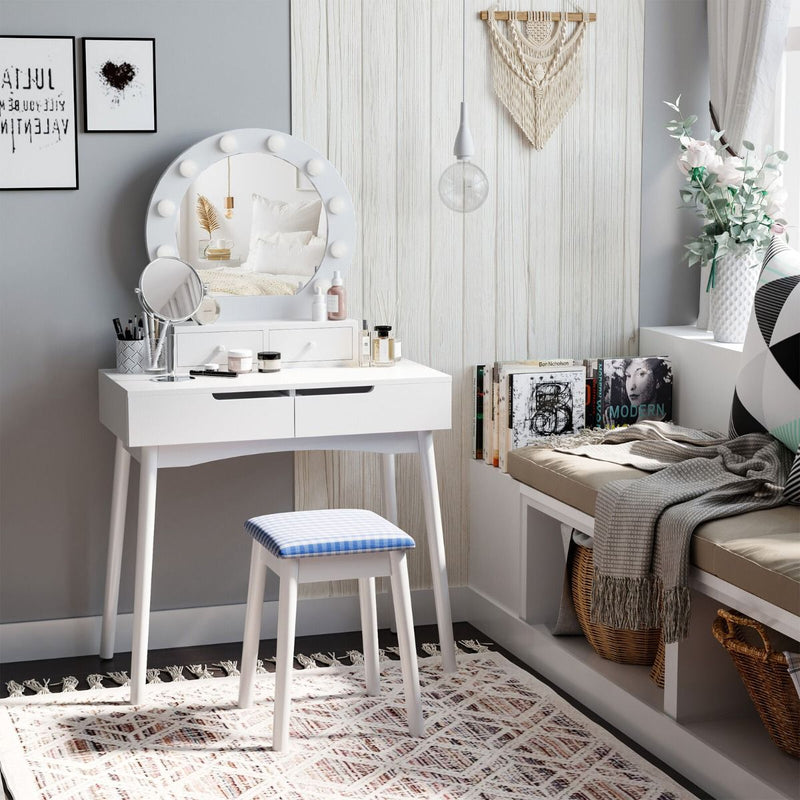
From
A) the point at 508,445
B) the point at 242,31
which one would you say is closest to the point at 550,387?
the point at 508,445

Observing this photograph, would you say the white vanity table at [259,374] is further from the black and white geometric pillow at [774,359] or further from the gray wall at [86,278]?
the black and white geometric pillow at [774,359]

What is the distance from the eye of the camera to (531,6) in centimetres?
354

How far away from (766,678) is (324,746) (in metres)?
1.02

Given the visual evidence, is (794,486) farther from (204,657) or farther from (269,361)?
(204,657)

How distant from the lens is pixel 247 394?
124 inches

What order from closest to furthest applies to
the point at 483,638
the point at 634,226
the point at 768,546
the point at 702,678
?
1. the point at 768,546
2. the point at 702,678
3. the point at 483,638
4. the point at 634,226

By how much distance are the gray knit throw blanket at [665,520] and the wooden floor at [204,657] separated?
51cm

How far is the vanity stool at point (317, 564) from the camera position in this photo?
8.51ft

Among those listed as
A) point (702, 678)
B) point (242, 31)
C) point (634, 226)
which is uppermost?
point (242, 31)

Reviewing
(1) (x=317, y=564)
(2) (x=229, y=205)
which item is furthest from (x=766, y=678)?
(2) (x=229, y=205)

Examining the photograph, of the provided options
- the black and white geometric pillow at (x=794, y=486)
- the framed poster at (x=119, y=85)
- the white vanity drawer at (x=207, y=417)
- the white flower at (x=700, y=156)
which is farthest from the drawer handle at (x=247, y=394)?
the white flower at (x=700, y=156)

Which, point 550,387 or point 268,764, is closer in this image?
point 268,764

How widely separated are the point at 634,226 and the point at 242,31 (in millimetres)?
1375

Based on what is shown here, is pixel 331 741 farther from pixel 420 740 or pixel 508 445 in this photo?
pixel 508 445
